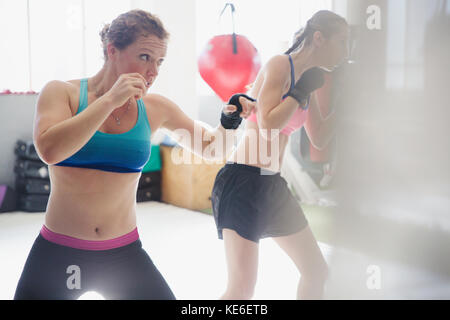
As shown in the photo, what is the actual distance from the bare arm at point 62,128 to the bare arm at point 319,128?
0.73 m

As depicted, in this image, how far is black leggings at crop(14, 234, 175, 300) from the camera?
1.33 metres

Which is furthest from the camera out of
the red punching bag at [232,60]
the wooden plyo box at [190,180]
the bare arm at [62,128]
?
the wooden plyo box at [190,180]

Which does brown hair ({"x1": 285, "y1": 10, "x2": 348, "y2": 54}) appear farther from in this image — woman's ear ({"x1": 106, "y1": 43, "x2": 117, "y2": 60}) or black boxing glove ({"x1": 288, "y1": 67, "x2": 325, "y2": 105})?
woman's ear ({"x1": 106, "y1": 43, "x2": 117, "y2": 60})

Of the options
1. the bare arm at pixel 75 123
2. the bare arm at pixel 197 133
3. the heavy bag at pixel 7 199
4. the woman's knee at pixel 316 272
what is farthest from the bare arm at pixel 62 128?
the heavy bag at pixel 7 199

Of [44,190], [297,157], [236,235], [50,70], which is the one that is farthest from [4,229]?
[236,235]

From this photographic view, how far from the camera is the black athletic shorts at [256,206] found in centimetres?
167

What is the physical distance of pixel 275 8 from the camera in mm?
2297

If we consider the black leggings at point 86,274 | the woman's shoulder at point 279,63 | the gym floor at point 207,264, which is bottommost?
the gym floor at point 207,264

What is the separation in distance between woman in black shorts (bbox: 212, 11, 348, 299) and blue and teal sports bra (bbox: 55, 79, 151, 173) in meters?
0.38

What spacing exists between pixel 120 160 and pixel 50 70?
15.1 feet

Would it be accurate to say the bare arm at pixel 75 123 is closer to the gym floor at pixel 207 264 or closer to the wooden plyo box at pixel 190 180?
the gym floor at pixel 207 264

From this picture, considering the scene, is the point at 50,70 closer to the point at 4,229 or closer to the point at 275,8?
the point at 4,229

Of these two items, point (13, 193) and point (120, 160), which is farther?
point (13, 193)

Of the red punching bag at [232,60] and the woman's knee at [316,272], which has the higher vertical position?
the red punching bag at [232,60]
